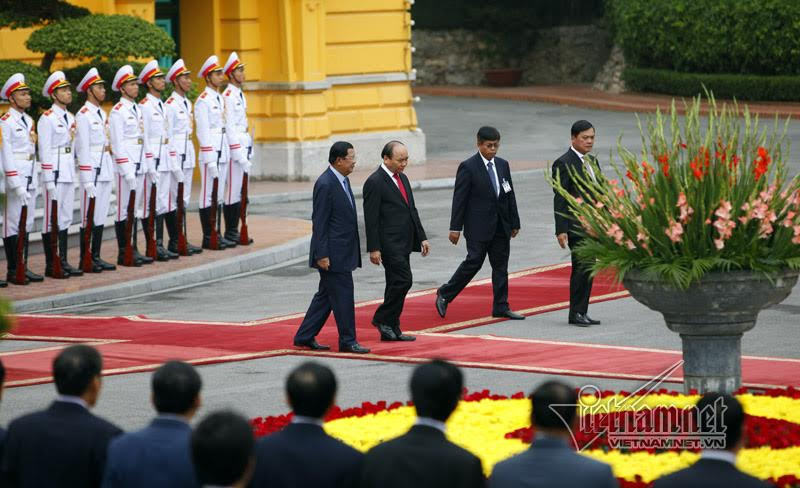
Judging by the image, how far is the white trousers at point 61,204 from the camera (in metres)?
17.6

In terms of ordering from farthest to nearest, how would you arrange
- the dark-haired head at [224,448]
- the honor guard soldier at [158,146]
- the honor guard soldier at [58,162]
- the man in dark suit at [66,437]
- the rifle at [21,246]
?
the honor guard soldier at [158,146]
the honor guard soldier at [58,162]
the rifle at [21,246]
the man in dark suit at [66,437]
the dark-haired head at [224,448]

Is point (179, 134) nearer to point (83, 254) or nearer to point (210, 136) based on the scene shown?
point (210, 136)

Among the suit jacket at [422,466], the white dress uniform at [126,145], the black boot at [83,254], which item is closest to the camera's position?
the suit jacket at [422,466]

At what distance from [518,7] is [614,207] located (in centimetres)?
3461

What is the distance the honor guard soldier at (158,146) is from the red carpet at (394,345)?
3439mm

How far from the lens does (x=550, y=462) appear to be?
6062 mm

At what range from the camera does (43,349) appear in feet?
44.6

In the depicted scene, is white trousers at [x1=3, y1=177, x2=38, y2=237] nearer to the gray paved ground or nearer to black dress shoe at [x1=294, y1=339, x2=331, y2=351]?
the gray paved ground

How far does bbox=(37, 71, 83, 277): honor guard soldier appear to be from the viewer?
17328 millimetres

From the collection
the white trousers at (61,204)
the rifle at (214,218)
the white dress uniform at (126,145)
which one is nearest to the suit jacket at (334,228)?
the white trousers at (61,204)

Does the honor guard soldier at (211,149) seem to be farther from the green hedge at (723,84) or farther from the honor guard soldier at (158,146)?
the green hedge at (723,84)

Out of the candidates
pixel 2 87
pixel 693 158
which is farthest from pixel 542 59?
→ pixel 693 158

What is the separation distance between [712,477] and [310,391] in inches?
59.6

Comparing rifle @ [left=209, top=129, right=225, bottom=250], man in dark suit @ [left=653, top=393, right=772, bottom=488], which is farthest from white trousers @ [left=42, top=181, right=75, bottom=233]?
man in dark suit @ [left=653, top=393, right=772, bottom=488]
